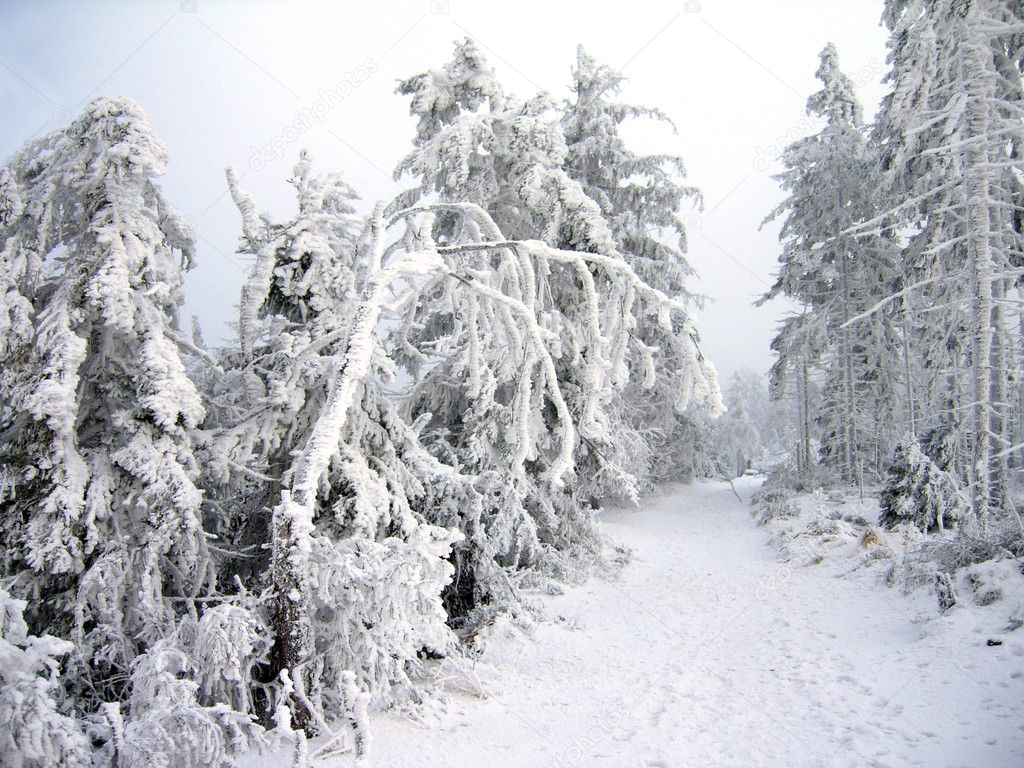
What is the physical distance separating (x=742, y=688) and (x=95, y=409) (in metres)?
7.18

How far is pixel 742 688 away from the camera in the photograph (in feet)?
20.0

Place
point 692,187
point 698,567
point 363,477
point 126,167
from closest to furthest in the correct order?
point 126,167, point 363,477, point 698,567, point 692,187

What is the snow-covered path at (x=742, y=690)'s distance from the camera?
4.83 meters

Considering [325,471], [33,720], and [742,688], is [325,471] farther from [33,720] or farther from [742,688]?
[742,688]

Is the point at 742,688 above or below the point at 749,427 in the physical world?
below

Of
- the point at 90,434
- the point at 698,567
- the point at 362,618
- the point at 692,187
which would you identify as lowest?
the point at 698,567

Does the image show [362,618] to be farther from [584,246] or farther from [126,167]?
[584,246]

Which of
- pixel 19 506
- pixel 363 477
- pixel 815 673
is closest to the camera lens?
pixel 19 506

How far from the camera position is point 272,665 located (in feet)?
16.4

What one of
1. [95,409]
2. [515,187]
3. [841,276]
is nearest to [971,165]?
[515,187]

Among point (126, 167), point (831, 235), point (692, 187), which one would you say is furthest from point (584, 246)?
point (831, 235)

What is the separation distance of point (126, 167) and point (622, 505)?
668 inches

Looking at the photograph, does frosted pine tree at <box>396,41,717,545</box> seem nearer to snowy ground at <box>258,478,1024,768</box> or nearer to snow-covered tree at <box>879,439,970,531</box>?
snowy ground at <box>258,478,1024,768</box>

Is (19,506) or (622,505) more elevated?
(19,506)
